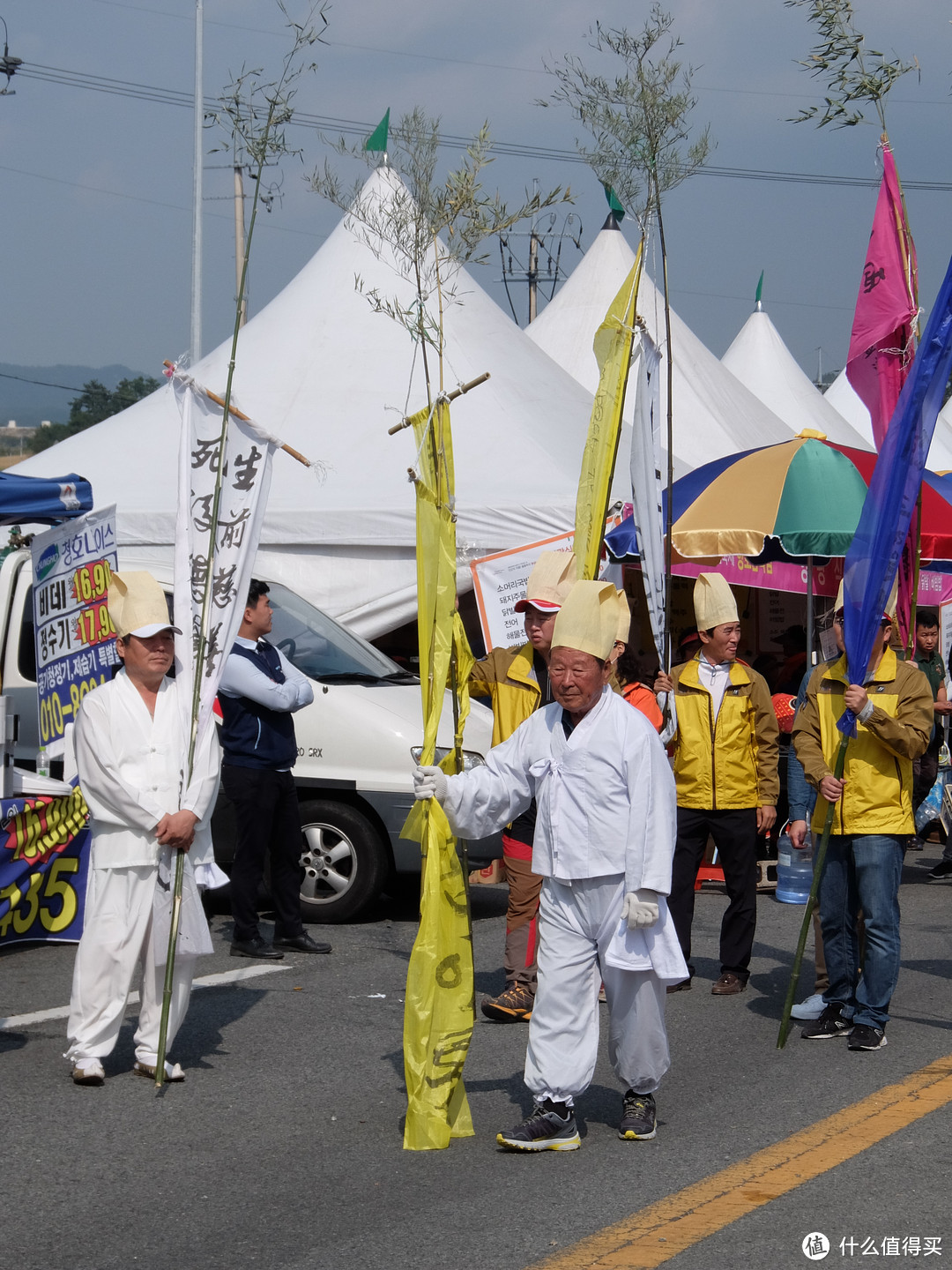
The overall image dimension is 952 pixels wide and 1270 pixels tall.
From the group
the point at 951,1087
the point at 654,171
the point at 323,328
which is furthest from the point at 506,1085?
the point at 323,328

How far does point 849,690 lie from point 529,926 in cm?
180

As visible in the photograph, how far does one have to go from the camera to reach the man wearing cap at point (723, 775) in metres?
6.72

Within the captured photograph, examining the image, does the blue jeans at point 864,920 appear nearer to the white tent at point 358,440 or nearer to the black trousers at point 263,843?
the black trousers at point 263,843

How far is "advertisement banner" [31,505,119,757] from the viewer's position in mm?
7465

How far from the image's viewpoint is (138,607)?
546 centimetres

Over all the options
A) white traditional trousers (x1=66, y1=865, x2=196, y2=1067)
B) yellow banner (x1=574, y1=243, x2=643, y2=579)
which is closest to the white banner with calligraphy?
white traditional trousers (x1=66, y1=865, x2=196, y2=1067)

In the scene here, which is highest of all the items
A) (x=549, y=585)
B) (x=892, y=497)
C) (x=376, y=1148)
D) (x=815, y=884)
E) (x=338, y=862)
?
(x=892, y=497)

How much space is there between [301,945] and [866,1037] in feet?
9.82

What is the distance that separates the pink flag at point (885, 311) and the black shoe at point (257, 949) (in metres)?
4.01

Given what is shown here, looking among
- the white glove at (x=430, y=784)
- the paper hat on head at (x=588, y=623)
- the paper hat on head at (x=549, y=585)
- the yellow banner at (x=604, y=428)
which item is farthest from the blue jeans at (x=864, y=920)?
the white glove at (x=430, y=784)

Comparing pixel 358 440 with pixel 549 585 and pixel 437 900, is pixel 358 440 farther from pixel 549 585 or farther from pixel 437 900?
pixel 437 900

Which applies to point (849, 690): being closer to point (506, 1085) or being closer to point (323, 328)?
point (506, 1085)

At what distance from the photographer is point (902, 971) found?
726 cm

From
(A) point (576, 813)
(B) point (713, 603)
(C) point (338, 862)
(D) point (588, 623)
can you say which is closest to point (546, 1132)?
(A) point (576, 813)
